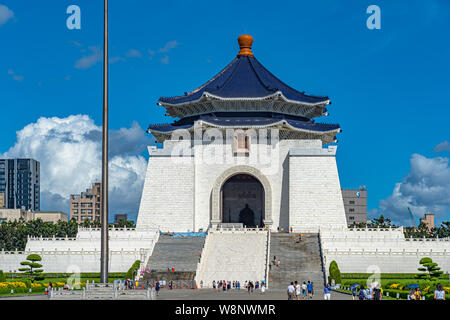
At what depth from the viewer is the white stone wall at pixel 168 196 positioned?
5822cm

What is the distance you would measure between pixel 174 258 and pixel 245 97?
700 inches

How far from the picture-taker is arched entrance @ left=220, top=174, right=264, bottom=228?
63.5 m

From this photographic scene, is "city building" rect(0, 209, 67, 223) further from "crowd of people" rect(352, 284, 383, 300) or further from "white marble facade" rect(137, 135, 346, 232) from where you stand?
"crowd of people" rect(352, 284, 383, 300)

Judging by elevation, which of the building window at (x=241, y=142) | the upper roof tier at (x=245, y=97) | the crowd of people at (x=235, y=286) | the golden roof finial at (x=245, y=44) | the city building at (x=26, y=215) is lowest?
the crowd of people at (x=235, y=286)

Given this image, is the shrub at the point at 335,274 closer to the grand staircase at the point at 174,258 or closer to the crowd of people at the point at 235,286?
the crowd of people at the point at 235,286

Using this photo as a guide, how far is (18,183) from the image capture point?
531ft

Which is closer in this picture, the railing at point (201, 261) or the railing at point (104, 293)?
the railing at point (104, 293)

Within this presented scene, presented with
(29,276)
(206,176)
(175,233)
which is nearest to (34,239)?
(29,276)

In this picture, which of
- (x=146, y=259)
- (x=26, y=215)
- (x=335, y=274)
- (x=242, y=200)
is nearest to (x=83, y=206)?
(x=26, y=215)

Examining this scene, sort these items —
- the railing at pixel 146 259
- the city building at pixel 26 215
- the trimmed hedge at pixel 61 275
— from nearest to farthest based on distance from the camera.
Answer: the railing at pixel 146 259, the trimmed hedge at pixel 61 275, the city building at pixel 26 215

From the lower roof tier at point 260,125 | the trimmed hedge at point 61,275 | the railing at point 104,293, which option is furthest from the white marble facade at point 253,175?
the railing at point 104,293

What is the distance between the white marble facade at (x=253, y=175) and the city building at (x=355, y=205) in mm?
69736

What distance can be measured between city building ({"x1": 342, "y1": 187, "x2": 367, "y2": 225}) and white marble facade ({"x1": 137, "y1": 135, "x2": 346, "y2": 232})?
69736mm

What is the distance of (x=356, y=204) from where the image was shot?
128 metres
